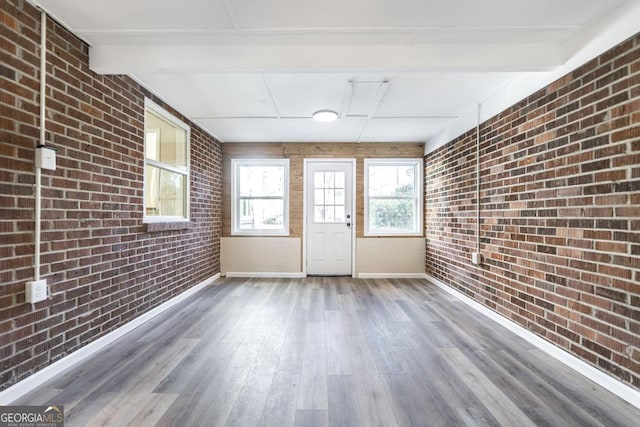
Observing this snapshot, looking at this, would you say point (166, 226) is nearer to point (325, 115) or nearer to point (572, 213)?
point (325, 115)

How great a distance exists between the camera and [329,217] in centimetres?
493

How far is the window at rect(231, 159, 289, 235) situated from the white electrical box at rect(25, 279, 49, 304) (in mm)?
3137

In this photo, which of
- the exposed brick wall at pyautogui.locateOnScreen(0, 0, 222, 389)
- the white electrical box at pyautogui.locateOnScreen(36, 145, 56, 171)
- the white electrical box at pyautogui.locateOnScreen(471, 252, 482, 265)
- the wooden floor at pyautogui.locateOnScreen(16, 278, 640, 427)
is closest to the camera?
the wooden floor at pyautogui.locateOnScreen(16, 278, 640, 427)

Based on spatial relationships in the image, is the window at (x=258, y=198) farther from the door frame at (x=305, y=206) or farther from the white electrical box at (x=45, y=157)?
the white electrical box at (x=45, y=157)

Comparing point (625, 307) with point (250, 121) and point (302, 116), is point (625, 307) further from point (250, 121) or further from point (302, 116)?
point (250, 121)

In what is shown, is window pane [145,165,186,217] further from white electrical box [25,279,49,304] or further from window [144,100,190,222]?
white electrical box [25,279,49,304]

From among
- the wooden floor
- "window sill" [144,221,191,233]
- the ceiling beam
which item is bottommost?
the wooden floor

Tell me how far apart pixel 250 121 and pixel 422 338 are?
3.13 m

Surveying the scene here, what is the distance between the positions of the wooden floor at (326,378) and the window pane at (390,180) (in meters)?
2.42

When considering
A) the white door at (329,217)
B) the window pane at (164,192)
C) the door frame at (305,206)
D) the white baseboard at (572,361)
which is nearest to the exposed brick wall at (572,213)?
the white baseboard at (572,361)

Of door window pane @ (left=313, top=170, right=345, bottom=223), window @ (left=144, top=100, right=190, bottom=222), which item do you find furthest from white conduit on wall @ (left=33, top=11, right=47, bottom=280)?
door window pane @ (left=313, top=170, right=345, bottom=223)

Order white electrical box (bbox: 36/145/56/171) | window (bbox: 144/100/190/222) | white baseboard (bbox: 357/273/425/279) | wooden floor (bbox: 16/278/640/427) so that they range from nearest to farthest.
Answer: wooden floor (bbox: 16/278/640/427)
white electrical box (bbox: 36/145/56/171)
window (bbox: 144/100/190/222)
white baseboard (bbox: 357/273/425/279)

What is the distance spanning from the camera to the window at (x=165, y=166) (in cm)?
292

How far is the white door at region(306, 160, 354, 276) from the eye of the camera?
490cm
